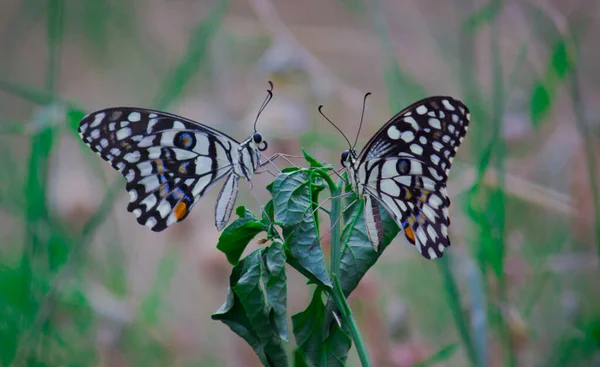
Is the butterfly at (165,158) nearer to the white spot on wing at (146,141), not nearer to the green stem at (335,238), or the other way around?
the white spot on wing at (146,141)

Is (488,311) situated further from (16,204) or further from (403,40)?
(403,40)

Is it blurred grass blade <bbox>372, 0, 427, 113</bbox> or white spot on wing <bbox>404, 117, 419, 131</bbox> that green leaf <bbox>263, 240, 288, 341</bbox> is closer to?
white spot on wing <bbox>404, 117, 419, 131</bbox>

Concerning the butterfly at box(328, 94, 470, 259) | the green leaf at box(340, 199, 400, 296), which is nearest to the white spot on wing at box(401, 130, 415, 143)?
the butterfly at box(328, 94, 470, 259)

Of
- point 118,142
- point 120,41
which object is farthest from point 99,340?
point 120,41

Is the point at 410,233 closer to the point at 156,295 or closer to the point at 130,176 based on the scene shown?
the point at 130,176

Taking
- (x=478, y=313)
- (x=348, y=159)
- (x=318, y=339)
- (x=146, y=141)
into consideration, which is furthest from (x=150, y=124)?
(x=478, y=313)
